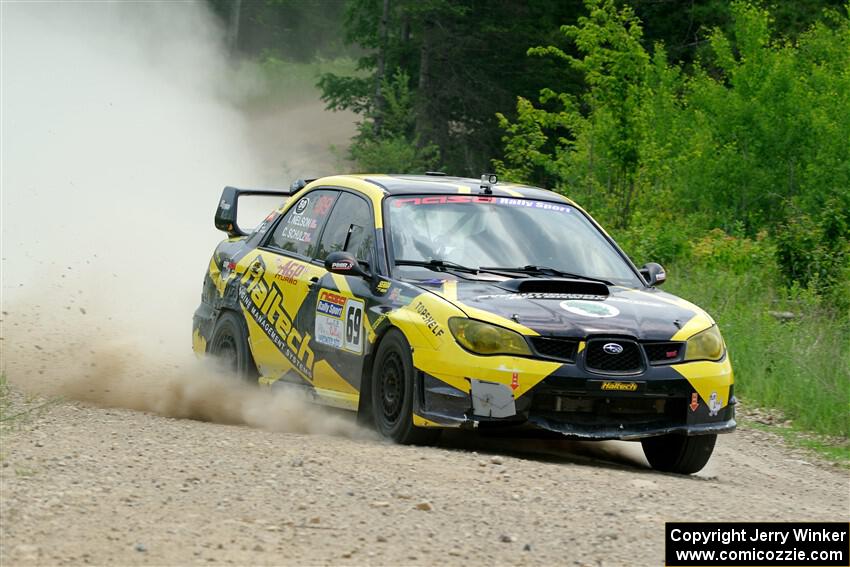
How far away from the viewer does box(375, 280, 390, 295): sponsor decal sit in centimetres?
852

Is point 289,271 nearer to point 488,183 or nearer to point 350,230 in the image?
point 350,230

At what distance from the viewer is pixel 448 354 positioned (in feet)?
25.4

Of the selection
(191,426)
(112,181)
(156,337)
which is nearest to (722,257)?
(156,337)

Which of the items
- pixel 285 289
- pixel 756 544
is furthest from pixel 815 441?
pixel 756 544

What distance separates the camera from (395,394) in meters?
8.19

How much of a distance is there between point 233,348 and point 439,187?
80.7 inches

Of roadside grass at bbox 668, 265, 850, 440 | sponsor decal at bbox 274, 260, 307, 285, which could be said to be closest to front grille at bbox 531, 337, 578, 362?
sponsor decal at bbox 274, 260, 307, 285

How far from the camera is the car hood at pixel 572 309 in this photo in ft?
25.5

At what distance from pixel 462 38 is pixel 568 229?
85.9 ft

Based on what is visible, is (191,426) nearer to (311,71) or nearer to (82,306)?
(82,306)

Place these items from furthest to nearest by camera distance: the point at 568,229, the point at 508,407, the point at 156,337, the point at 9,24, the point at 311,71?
the point at 311,71
the point at 9,24
the point at 156,337
the point at 568,229
the point at 508,407

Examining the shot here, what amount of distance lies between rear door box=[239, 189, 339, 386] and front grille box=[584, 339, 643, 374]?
7.21 ft

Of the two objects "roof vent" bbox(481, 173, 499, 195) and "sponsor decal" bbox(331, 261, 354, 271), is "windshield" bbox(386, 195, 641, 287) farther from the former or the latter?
"sponsor decal" bbox(331, 261, 354, 271)

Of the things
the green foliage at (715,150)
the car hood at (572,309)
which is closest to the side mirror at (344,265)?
the car hood at (572,309)
